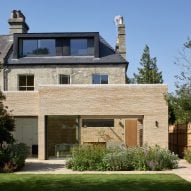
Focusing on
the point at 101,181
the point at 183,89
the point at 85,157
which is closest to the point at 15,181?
the point at 101,181

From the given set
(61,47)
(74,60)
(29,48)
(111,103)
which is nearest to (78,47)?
(74,60)

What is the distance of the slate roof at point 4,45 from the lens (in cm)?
3578

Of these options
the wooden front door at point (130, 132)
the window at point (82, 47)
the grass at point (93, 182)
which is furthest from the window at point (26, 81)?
the grass at point (93, 182)

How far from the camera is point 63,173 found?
20125mm

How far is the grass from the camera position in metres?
15.2

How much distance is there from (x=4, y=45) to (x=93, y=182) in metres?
23.7

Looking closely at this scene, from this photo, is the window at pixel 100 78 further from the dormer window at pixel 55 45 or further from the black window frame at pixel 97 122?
the black window frame at pixel 97 122

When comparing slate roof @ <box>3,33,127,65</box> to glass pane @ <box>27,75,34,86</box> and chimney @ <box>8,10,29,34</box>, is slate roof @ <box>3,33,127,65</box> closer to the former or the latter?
glass pane @ <box>27,75,34,86</box>

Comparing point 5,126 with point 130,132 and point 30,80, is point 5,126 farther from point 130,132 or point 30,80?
point 130,132

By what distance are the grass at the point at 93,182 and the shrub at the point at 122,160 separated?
2.34m

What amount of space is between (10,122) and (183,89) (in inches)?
355

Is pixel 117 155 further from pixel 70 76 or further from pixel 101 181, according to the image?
pixel 70 76

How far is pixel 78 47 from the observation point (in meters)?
35.6

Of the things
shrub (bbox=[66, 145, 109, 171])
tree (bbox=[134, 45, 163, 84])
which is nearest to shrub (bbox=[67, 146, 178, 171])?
shrub (bbox=[66, 145, 109, 171])
